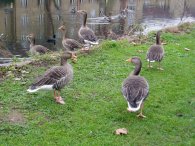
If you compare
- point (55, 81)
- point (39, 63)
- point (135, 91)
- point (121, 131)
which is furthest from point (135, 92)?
point (39, 63)

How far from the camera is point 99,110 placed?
8.92 metres

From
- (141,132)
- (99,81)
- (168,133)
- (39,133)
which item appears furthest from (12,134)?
(99,81)

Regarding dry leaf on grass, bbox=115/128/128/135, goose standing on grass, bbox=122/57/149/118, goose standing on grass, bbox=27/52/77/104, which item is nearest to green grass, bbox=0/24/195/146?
dry leaf on grass, bbox=115/128/128/135

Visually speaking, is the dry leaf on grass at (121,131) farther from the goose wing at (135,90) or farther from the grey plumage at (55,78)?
the grey plumage at (55,78)

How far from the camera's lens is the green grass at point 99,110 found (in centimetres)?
761

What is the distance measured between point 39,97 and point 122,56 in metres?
5.20

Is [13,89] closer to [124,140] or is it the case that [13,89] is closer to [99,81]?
[99,81]

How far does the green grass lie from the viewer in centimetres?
761

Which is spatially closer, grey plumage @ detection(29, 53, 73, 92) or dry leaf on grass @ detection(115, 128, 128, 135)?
dry leaf on grass @ detection(115, 128, 128, 135)

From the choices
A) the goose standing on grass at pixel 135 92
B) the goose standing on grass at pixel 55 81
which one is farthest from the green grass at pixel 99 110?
the goose standing on grass at pixel 135 92

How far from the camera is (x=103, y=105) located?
9242 mm

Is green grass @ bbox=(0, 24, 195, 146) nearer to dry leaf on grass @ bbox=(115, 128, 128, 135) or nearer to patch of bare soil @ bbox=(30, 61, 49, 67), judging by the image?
dry leaf on grass @ bbox=(115, 128, 128, 135)

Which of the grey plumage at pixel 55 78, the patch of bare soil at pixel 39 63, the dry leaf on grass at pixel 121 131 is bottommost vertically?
the dry leaf on grass at pixel 121 131

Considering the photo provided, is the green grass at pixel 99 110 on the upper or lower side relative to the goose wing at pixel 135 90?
lower
